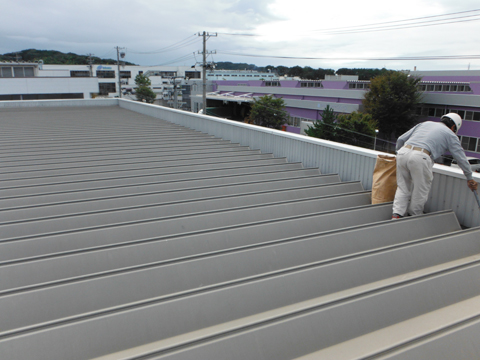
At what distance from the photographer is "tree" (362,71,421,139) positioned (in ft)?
115

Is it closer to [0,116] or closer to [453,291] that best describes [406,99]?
[0,116]

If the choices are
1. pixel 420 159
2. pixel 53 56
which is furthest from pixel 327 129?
pixel 53 56

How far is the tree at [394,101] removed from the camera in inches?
1385

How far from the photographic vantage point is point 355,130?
29484 mm

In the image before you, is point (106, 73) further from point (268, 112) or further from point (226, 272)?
point (226, 272)

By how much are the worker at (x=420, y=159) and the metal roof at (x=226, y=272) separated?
0.26 meters

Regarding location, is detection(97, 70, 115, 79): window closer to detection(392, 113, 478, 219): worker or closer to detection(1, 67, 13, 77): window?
detection(1, 67, 13, 77): window

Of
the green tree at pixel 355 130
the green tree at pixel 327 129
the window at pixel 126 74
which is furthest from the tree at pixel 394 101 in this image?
the window at pixel 126 74

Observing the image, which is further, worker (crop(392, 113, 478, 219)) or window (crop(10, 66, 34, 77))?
window (crop(10, 66, 34, 77))

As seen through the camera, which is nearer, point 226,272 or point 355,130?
point 226,272

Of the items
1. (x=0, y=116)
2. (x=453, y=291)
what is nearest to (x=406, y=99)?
(x=0, y=116)

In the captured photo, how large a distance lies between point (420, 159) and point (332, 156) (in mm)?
2102

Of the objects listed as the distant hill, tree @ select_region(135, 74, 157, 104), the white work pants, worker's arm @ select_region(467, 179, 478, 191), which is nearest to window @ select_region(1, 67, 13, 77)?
tree @ select_region(135, 74, 157, 104)

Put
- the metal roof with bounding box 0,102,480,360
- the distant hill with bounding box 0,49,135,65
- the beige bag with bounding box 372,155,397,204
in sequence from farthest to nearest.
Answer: the distant hill with bounding box 0,49,135,65 < the beige bag with bounding box 372,155,397,204 < the metal roof with bounding box 0,102,480,360
